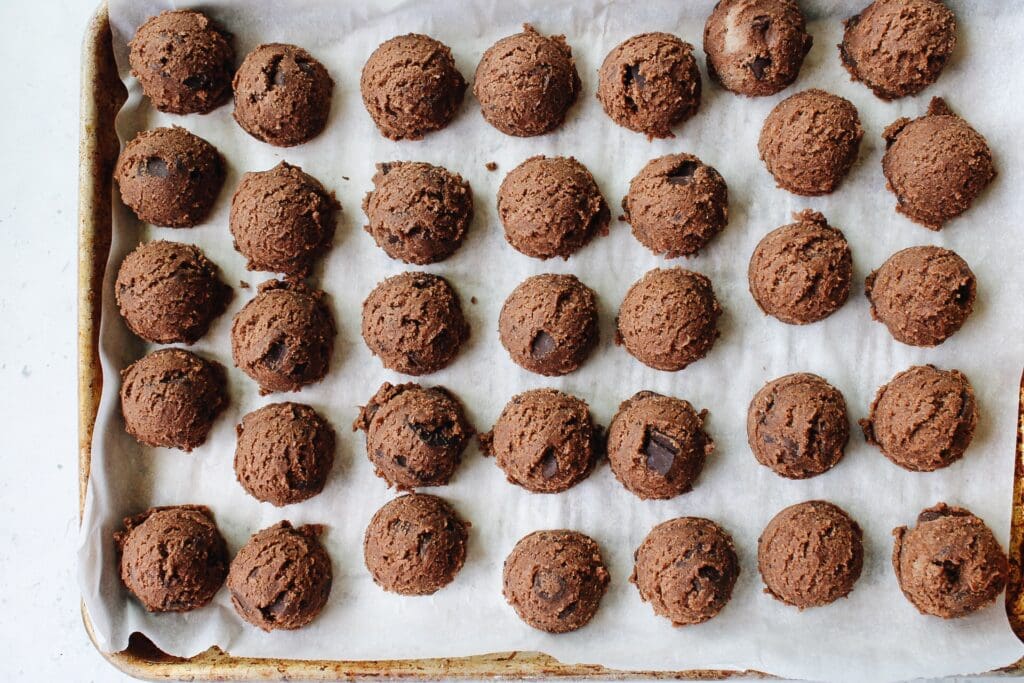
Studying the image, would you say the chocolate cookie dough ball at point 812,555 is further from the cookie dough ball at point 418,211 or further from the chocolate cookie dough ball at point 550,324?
the cookie dough ball at point 418,211

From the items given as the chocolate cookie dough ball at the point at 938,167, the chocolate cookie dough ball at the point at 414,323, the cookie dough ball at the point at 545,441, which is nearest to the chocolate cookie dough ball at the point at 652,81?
the chocolate cookie dough ball at the point at 938,167

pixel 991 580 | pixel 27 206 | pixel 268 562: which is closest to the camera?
pixel 991 580

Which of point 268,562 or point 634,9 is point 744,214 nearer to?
point 634,9

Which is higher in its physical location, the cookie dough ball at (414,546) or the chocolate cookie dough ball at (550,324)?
the chocolate cookie dough ball at (550,324)

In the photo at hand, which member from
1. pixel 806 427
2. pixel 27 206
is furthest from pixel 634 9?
pixel 27 206

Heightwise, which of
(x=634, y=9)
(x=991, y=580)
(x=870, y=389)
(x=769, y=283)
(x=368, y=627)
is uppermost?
(x=634, y=9)
